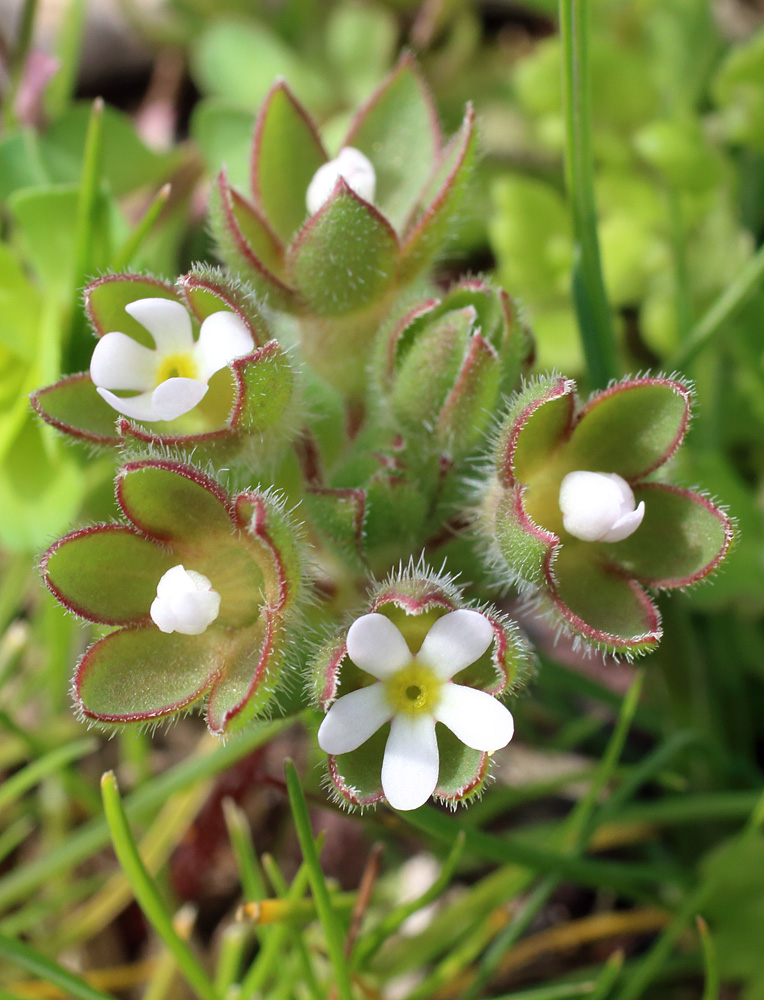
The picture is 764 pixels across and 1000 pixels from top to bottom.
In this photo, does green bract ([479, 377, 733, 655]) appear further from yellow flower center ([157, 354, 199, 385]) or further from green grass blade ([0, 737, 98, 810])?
green grass blade ([0, 737, 98, 810])

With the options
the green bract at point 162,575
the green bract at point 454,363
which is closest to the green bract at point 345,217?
the green bract at point 454,363

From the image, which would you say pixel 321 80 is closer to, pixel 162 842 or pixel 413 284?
pixel 413 284

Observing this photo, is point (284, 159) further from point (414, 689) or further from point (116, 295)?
point (414, 689)

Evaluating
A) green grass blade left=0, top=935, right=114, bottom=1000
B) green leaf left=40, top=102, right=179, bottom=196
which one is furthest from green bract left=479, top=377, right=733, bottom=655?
green leaf left=40, top=102, right=179, bottom=196

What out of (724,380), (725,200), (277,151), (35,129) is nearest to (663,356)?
(724,380)

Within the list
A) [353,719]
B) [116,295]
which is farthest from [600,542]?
[116,295]
